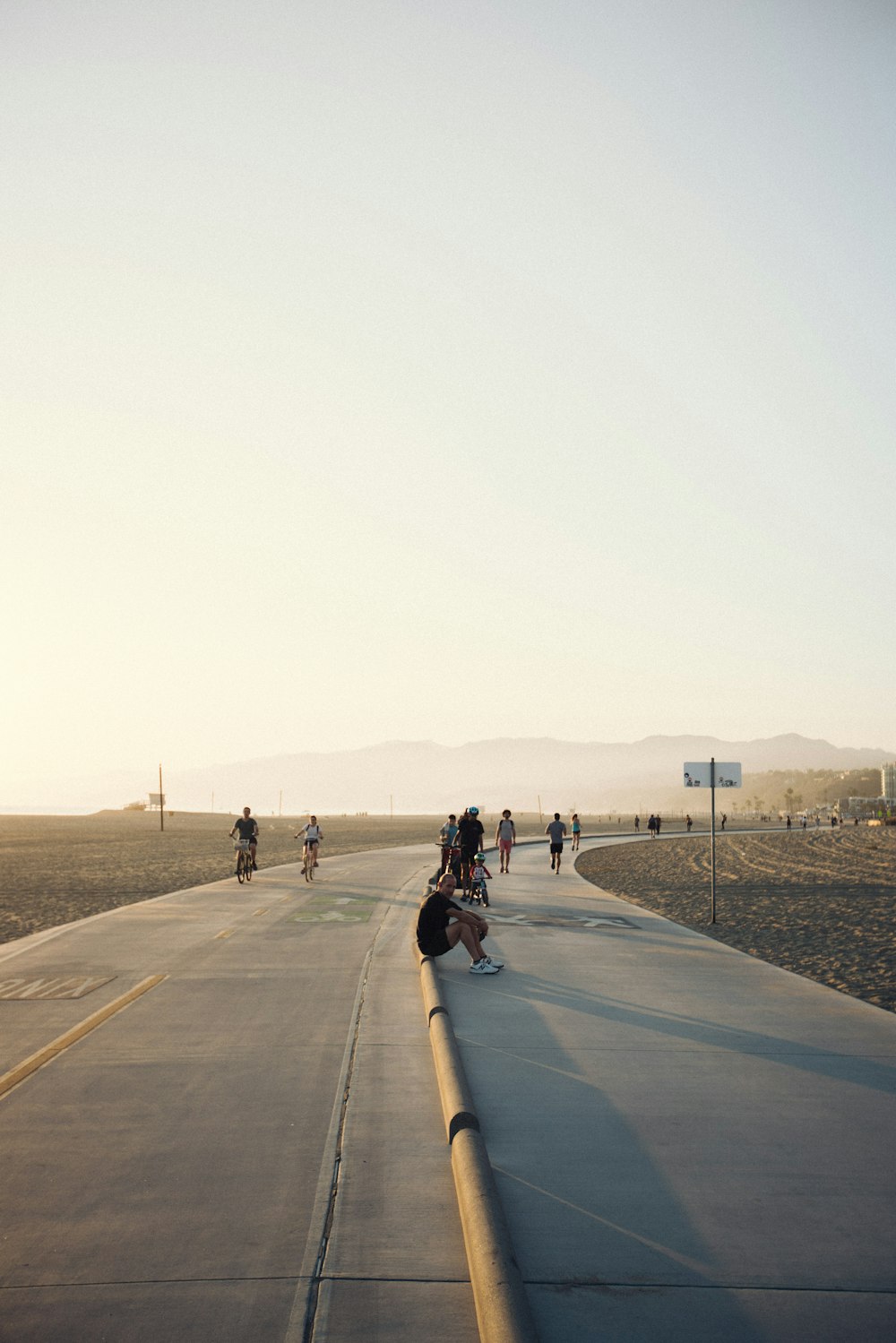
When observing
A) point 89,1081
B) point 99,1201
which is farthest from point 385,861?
point 99,1201

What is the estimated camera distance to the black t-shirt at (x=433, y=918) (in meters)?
12.3

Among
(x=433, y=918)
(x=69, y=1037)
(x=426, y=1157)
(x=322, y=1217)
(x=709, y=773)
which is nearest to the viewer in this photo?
(x=322, y=1217)

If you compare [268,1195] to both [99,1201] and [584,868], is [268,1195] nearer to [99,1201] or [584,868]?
[99,1201]

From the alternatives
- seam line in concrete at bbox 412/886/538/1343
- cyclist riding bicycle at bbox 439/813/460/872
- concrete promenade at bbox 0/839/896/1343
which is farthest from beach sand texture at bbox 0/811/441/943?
seam line in concrete at bbox 412/886/538/1343

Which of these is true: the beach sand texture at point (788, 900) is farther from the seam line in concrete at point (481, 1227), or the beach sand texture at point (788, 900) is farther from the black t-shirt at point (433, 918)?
the seam line in concrete at point (481, 1227)

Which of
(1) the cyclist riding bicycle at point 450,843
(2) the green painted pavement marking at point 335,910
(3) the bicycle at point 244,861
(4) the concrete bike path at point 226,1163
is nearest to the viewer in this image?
(4) the concrete bike path at point 226,1163

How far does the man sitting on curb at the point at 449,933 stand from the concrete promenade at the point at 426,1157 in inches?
12.3

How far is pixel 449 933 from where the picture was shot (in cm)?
1238

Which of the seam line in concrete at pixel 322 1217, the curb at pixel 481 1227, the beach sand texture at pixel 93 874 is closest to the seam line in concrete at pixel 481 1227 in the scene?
the curb at pixel 481 1227

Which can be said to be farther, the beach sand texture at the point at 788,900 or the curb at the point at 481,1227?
the beach sand texture at the point at 788,900

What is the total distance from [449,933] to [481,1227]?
7.51 m

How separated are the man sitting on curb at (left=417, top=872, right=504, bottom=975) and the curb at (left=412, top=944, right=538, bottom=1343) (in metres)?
4.28

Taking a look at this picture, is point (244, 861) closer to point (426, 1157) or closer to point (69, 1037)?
point (69, 1037)

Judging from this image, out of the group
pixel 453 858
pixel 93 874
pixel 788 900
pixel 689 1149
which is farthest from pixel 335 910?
pixel 93 874
